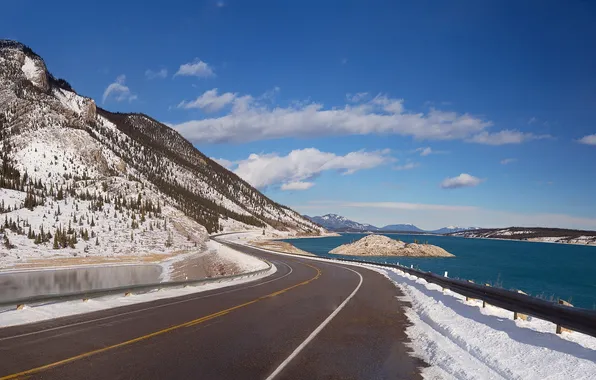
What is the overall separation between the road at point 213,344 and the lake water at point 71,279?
19152 mm

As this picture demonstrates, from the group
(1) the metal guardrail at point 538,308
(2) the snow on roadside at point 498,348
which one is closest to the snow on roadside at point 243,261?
(1) the metal guardrail at point 538,308

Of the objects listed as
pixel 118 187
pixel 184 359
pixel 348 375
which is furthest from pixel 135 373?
pixel 118 187

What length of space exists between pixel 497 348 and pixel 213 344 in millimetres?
6267

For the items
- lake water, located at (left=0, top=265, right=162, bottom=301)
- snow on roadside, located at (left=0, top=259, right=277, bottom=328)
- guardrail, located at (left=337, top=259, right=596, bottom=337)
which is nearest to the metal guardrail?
guardrail, located at (left=337, top=259, right=596, bottom=337)

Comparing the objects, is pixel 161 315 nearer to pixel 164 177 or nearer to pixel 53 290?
pixel 53 290

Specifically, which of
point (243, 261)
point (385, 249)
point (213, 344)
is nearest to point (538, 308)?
point (213, 344)

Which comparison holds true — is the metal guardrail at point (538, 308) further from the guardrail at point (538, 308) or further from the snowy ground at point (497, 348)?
the snowy ground at point (497, 348)

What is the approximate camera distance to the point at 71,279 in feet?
130

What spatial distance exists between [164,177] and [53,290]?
169320 mm

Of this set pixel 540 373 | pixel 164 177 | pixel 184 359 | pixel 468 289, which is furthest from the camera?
pixel 164 177

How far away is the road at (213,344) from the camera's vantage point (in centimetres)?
812

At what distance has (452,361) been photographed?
9.25 metres

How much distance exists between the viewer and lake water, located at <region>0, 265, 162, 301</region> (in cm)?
3247

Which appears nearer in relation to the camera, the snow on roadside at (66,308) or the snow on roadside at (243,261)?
the snow on roadside at (66,308)
